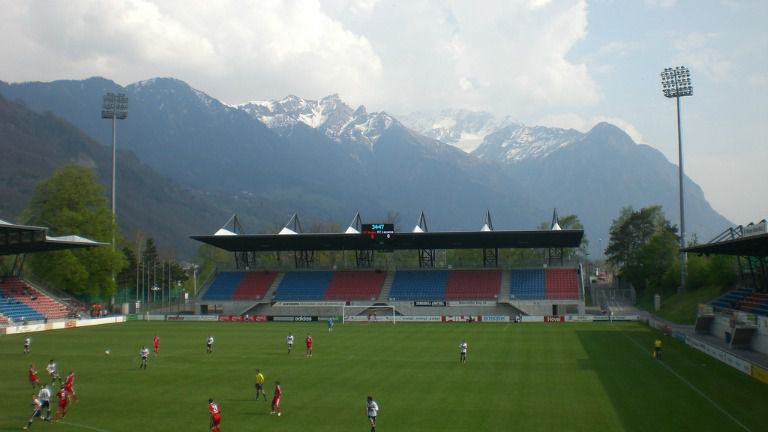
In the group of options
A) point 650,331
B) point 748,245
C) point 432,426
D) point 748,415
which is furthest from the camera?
point 650,331

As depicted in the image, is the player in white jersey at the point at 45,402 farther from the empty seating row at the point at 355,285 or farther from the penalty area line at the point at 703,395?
the empty seating row at the point at 355,285

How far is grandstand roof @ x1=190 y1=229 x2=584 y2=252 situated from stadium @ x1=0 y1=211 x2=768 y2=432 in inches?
16.2

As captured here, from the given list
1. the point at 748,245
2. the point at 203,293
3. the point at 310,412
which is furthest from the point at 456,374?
the point at 203,293

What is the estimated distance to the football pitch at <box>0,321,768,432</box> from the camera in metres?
24.4

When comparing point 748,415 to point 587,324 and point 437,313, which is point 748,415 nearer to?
point 587,324

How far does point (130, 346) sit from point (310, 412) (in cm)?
2805

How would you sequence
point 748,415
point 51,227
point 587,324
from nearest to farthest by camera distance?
point 748,415 → point 587,324 → point 51,227

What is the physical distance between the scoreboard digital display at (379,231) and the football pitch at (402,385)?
26964 mm

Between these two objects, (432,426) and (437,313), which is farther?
(437,313)

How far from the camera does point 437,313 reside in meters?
79.9

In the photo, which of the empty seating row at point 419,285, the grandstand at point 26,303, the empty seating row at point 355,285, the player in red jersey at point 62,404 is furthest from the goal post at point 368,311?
the player in red jersey at point 62,404

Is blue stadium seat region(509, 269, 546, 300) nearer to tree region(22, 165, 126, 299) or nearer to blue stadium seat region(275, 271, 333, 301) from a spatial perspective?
blue stadium seat region(275, 271, 333, 301)

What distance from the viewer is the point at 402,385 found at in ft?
104

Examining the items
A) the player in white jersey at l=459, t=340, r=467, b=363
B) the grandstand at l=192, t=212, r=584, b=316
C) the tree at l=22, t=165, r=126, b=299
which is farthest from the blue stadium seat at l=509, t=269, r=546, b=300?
the tree at l=22, t=165, r=126, b=299
